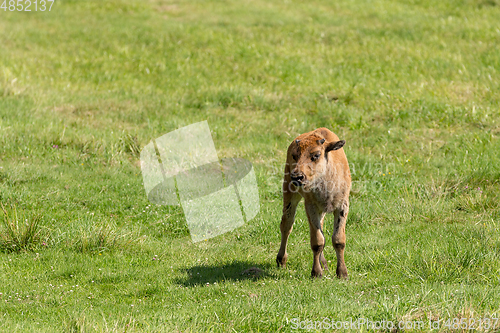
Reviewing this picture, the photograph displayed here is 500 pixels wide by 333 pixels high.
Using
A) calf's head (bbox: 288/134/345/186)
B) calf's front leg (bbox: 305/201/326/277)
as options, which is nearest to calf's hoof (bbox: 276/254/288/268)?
calf's front leg (bbox: 305/201/326/277)

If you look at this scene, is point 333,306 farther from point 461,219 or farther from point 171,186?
point 171,186

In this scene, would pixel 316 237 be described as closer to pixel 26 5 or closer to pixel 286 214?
pixel 286 214

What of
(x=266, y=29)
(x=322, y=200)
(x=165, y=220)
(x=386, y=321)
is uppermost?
(x=266, y=29)

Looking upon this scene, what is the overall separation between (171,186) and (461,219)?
6.40 metres

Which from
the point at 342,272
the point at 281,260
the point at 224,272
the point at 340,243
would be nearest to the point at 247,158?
the point at 281,260

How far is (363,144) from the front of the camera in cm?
1528

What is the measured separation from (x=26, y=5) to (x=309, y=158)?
29.3m

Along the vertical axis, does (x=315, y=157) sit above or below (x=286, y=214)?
above

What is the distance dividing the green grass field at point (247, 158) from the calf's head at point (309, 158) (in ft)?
5.08

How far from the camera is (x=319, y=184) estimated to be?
7781 mm

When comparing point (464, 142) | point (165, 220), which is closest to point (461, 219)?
point (464, 142)

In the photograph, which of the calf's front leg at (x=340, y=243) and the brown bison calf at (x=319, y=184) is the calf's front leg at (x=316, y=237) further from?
the calf's front leg at (x=340, y=243)

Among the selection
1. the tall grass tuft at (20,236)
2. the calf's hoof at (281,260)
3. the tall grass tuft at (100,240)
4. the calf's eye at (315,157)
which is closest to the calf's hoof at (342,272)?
the calf's hoof at (281,260)

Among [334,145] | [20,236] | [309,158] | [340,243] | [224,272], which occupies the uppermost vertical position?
[334,145]
